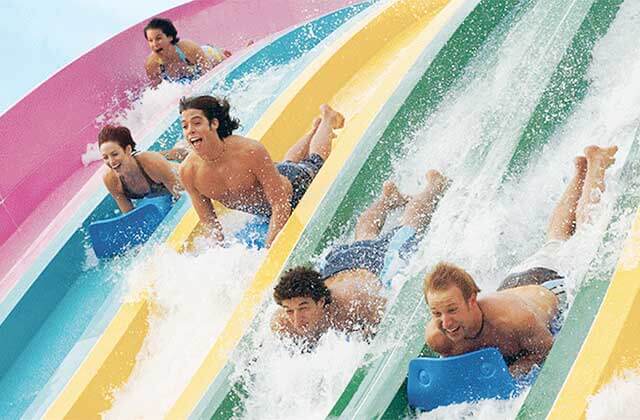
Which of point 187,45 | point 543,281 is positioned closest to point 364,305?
point 543,281

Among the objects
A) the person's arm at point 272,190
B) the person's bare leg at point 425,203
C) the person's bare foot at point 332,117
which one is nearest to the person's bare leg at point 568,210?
the person's bare leg at point 425,203

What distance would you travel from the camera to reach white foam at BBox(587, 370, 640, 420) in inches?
87.0

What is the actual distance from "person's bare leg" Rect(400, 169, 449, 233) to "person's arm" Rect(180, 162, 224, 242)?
0.62 metres

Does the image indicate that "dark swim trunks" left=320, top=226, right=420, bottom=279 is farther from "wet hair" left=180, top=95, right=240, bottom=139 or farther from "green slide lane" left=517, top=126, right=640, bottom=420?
"green slide lane" left=517, top=126, right=640, bottom=420

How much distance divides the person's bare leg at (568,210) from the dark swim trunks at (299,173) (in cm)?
88

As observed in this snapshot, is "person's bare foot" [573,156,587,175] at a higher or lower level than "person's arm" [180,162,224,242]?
higher

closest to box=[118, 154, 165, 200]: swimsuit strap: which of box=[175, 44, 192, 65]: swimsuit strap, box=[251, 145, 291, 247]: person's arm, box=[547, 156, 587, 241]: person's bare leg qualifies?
box=[251, 145, 291, 247]: person's arm

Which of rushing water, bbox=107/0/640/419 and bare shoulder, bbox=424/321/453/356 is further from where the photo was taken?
rushing water, bbox=107/0/640/419

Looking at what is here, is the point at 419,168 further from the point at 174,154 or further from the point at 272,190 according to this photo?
the point at 174,154

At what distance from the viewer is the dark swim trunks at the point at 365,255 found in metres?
3.21

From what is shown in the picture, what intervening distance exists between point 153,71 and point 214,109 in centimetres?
190

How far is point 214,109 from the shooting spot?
11.2 ft

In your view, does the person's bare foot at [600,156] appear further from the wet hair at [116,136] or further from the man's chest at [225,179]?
the wet hair at [116,136]

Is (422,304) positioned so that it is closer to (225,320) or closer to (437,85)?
(225,320)
